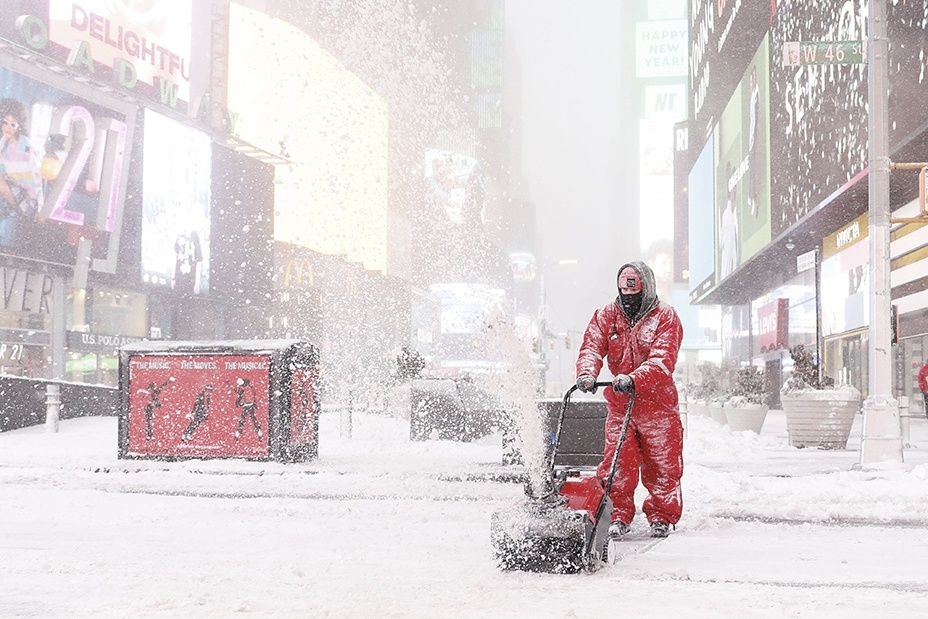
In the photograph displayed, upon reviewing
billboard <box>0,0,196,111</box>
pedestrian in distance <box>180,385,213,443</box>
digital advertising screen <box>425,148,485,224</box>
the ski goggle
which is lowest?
pedestrian in distance <box>180,385,213,443</box>

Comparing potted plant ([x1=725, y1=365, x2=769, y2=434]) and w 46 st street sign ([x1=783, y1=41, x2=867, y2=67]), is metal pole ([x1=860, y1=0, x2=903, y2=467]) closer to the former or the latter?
w 46 st street sign ([x1=783, y1=41, x2=867, y2=67])

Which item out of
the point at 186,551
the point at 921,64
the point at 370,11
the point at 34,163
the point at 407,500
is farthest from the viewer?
the point at 370,11

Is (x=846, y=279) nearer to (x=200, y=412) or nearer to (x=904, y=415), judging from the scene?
(x=904, y=415)

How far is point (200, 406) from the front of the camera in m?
11.8

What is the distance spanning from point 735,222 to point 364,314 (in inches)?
2059

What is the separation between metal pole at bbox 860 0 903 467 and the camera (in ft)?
37.2

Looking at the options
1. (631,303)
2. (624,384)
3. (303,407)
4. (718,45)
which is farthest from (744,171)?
(624,384)

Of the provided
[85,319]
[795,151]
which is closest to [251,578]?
[795,151]

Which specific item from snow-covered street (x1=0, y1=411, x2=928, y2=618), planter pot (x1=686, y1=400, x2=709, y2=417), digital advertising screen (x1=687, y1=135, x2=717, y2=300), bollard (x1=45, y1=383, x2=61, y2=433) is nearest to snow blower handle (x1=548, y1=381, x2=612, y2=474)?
snow-covered street (x1=0, y1=411, x2=928, y2=618)

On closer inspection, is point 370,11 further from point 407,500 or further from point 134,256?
point 407,500

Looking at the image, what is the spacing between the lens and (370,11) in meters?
168

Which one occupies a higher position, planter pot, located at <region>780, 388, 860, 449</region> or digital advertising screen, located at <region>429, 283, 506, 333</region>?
digital advertising screen, located at <region>429, 283, 506, 333</region>

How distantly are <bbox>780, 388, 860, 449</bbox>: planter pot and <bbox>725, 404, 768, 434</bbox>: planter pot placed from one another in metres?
3.37

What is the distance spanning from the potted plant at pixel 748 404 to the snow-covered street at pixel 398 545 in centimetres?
710
